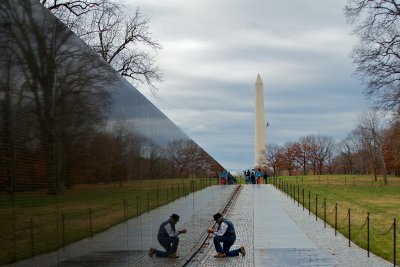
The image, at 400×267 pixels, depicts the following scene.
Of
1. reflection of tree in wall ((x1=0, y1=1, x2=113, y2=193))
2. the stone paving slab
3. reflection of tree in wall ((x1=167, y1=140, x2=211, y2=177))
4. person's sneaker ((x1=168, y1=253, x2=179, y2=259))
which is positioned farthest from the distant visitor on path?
reflection of tree in wall ((x1=0, y1=1, x2=113, y2=193))

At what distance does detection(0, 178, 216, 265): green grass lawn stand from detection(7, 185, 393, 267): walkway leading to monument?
13 cm

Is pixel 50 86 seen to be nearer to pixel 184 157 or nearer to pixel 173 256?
pixel 173 256

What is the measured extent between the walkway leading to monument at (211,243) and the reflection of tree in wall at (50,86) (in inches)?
41.8

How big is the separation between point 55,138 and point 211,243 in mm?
12121

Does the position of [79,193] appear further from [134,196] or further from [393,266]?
[393,266]

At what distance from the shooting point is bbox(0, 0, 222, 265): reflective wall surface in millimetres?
5129

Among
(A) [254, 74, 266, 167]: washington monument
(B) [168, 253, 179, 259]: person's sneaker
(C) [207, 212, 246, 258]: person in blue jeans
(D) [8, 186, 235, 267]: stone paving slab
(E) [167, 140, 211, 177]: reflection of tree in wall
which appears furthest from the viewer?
(A) [254, 74, 266, 167]: washington monument

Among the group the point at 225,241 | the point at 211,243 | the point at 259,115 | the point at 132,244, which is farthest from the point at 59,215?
the point at 259,115

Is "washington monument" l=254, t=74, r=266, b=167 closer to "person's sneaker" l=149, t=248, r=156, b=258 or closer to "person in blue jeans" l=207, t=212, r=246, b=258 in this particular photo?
"person in blue jeans" l=207, t=212, r=246, b=258

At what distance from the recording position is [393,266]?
1307 cm

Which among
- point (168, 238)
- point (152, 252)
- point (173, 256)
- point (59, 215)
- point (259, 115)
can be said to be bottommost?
point (173, 256)

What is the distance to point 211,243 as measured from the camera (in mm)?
17953

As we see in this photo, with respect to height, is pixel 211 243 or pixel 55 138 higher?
pixel 55 138

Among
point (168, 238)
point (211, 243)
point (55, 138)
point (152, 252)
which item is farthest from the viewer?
point (211, 243)
